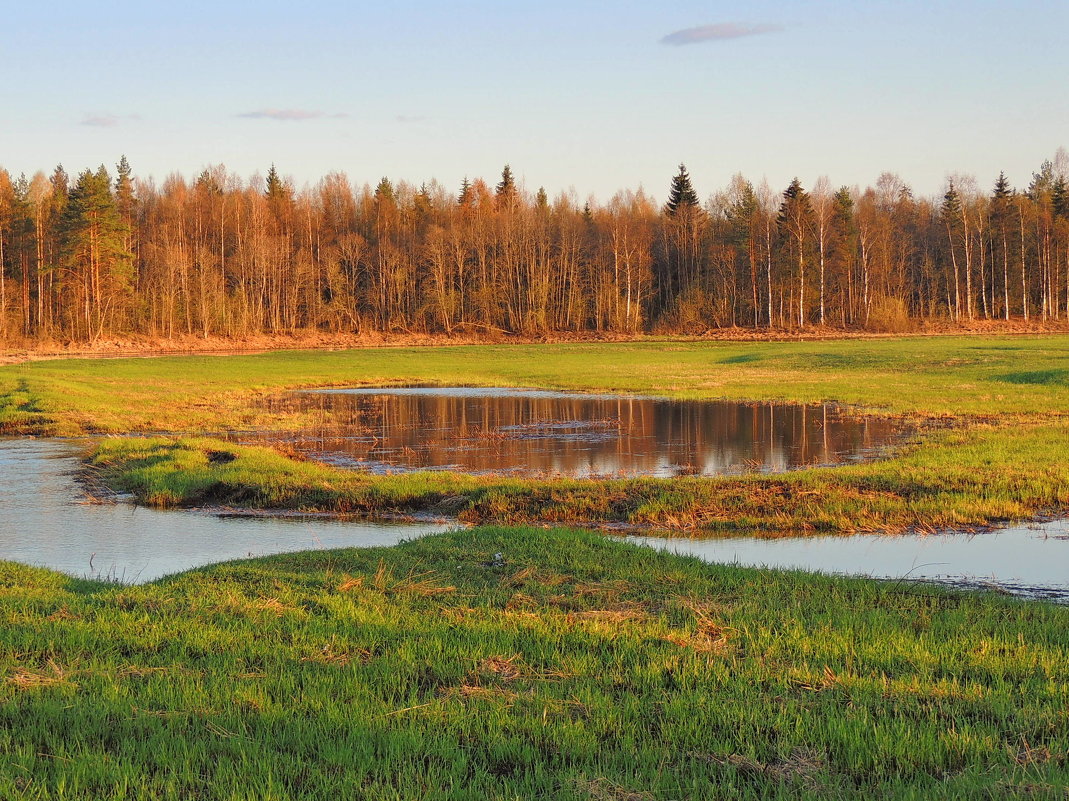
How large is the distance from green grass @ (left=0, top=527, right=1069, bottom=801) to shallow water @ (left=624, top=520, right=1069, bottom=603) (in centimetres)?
203

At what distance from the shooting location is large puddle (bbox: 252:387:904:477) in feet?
76.8

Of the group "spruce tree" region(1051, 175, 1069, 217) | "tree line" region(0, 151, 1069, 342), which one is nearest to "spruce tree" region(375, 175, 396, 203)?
"tree line" region(0, 151, 1069, 342)

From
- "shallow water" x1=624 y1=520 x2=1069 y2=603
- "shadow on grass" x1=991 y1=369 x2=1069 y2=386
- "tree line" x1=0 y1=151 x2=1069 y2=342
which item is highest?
"tree line" x1=0 y1=151 x2=1069 y2=342

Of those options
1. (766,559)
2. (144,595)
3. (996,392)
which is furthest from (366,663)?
(996,392)

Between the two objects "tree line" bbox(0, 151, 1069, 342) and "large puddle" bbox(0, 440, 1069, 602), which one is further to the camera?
"tree line" bbox(0, 151, 1069, 342)

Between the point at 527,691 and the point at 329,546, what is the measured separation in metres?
8.71

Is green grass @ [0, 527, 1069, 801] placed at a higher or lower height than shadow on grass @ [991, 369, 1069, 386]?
lower

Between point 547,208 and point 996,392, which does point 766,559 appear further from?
point 547,208

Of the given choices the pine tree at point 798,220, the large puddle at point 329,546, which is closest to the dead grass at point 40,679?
the large puddle at point 329,546

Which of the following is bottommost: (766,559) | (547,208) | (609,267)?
(766,559)

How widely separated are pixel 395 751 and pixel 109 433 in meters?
27.5

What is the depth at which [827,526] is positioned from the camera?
52.5 ft

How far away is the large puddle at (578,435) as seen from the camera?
23422 millimetres

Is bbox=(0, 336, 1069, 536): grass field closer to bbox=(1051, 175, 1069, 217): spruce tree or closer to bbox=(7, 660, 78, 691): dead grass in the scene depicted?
bbox=(7, 660, 78, 691): dead grass
